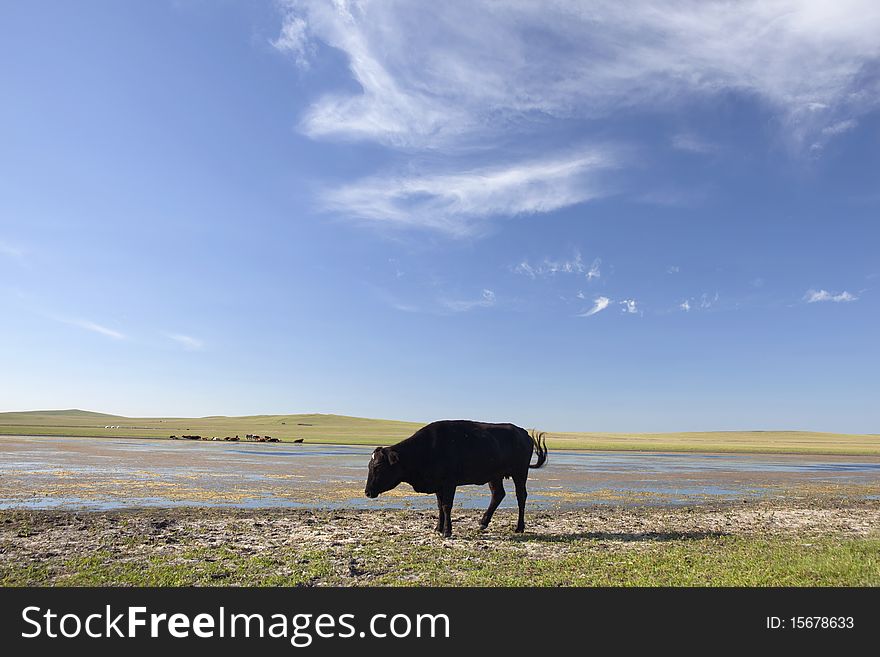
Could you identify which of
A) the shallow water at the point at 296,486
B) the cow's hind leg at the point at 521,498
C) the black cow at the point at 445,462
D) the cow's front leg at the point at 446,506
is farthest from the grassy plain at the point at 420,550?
the shallow water at the point at 296,486

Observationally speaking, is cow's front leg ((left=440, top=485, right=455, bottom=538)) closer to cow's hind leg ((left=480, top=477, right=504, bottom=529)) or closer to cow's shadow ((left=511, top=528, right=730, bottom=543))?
cow's hind leg ((left=480, top=477, right=504, bottom=529))

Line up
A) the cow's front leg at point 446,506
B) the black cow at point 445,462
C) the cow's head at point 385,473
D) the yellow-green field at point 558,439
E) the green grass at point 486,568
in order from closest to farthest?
1. the green grass at point 486,568
2. the cow's front leg at point 446,506
3. the black cow at point 445,462
4. the cow's head at point 385,473
5. the yellow-green field at point 558,439

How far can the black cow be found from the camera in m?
14.4

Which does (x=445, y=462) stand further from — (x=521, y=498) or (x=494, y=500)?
(x=521, y=498)

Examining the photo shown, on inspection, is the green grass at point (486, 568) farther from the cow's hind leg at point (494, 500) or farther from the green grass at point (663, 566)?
the cow's hind leg at point (494, 500)

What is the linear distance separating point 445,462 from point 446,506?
3.57ft

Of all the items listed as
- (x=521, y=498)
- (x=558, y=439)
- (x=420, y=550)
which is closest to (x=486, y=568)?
(x=420, y=550)

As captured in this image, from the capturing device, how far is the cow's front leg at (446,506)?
1364 centimetres

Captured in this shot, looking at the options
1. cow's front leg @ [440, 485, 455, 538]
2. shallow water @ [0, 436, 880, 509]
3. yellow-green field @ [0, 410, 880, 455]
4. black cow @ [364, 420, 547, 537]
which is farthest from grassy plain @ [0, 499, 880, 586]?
yellow-green field @ [0, 410, 880, 455]

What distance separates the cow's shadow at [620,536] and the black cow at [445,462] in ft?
2.70

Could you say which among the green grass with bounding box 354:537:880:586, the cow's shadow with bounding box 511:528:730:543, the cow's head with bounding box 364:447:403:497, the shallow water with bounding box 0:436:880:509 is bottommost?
the shallow water with bounding box 0:436:880:509
